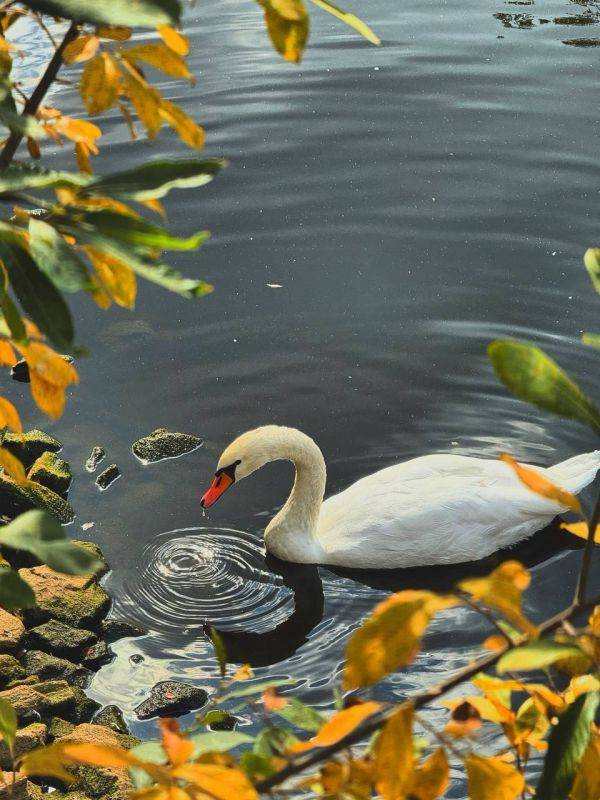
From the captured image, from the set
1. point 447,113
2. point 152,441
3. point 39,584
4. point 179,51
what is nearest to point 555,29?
point 447,113

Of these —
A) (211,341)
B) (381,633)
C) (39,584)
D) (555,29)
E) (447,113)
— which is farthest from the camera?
(555,29)

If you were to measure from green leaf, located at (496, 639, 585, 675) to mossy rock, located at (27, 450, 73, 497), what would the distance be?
544 centimetres

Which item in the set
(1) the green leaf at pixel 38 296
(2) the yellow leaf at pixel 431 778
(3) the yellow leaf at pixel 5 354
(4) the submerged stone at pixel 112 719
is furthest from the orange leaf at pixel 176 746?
(4) the submerged stone at pixel 112 719

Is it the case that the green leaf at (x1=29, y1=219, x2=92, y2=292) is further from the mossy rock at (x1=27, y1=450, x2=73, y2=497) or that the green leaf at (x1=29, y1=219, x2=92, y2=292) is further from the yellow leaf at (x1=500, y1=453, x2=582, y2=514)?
the mossy rock at (x1=27, y1=450, x2=73, y2=497)

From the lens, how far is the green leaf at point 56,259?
129cm

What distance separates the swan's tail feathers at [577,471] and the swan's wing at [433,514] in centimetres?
14

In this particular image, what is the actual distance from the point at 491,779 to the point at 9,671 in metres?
3.91

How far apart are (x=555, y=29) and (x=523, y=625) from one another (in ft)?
38.2

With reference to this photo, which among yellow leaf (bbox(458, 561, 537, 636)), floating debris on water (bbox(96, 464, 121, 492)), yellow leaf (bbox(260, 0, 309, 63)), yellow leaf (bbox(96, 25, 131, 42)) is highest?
yellow leaf (bbox(260, 0, 309, 63))

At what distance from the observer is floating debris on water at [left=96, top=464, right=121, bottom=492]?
6.49 meters

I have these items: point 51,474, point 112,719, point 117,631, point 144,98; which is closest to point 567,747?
point 144,98

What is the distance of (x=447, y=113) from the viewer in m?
10.4

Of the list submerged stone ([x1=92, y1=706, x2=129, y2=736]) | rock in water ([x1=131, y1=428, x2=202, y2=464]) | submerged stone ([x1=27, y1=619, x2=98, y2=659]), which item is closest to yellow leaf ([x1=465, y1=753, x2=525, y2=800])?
submerged stone ([x1=92, y1=706, x2=129, y2=736])

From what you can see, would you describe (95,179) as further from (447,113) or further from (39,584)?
(447,113)
